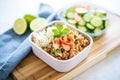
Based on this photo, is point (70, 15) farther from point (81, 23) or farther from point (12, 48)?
point (12, 48)

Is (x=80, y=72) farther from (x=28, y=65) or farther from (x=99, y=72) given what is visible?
(x=28, y=65)

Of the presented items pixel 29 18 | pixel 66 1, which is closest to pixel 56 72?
pixel 29 18

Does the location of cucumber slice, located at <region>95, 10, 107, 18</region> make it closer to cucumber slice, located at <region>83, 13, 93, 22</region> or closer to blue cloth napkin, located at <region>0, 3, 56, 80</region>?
cucumber slice, located at <region>83, 13, 93, 22</region>

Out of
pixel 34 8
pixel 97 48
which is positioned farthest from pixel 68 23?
pixel 34 8

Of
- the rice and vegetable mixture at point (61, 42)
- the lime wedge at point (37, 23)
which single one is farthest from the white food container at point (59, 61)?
the lime wedge at point (37, 23)

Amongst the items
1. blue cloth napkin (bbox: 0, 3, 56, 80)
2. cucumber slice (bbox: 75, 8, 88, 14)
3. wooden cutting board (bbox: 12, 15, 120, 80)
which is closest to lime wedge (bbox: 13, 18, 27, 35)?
blue cloth napkin (bbox: 0, 3, 56, 80)
